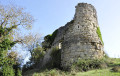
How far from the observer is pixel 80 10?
41.1 ft

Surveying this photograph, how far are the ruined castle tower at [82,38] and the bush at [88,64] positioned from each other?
21.1 inches

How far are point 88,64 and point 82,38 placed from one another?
2.54 meters

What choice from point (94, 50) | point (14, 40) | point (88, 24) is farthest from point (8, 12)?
point (94, 50)

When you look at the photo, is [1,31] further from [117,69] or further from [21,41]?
[117,69]

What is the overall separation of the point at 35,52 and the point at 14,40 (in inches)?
301

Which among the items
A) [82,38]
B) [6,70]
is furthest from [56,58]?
[6,70]

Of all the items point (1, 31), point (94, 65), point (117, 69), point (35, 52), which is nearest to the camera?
point (117, 69)

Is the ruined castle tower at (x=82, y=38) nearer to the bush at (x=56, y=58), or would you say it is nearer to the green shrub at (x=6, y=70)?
the bush at (x=56, y=58)

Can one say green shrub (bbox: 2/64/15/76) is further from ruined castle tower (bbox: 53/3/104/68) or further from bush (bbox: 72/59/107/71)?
bush (bbox: 72/59/107/71)

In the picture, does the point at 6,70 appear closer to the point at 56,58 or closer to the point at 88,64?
the point at 56,58

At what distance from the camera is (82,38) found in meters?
11.3

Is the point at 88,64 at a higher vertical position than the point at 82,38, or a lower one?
lower

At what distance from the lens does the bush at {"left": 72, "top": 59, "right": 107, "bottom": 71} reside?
31.2 ft

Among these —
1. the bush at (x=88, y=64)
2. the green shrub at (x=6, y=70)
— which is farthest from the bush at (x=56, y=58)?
the green shrub at (x=6, y=70)
